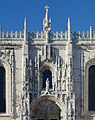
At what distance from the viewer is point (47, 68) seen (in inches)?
1281

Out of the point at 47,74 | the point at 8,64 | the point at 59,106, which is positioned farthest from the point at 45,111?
the point at 8,64

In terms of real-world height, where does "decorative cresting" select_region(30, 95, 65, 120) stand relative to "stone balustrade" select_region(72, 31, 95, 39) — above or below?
below

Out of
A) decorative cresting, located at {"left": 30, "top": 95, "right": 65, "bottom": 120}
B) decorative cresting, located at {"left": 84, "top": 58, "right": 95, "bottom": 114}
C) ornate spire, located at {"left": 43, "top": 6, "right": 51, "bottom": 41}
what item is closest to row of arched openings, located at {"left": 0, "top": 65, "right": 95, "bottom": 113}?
decorative cresting, located at {"left": 84, "top": 58, "right": 95, "bottom": 114}

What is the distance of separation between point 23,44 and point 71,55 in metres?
4.75

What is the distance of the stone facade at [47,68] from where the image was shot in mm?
31578

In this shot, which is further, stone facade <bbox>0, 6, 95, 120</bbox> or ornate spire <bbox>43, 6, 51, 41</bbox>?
ornate spire <bbox>43, 6, 51, 41</bbox>

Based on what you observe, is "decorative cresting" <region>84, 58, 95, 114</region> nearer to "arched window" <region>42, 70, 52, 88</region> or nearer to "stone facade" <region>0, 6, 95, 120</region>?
"stone facade" <region>0, 6, 95, 120</region>

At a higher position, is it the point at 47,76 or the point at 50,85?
the point at 47,76

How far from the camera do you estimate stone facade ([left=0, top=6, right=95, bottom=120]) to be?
3158 cm

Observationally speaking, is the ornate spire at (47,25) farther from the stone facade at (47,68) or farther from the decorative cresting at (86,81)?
the decorative cresting at (86,81)

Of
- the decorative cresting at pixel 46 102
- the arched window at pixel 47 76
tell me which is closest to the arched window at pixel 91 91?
the decorative cresting at pixel 46 102

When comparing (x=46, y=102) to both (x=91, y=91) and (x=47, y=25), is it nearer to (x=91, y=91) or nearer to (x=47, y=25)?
(x=91, y=91)

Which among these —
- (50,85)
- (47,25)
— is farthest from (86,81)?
(47,25)

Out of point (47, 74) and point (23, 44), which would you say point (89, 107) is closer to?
point (47, 74)
